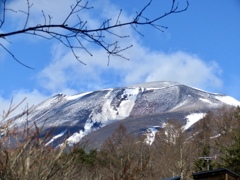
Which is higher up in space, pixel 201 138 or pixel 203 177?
pixel 201 138

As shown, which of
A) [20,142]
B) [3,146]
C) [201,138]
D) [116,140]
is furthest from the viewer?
[116,140]

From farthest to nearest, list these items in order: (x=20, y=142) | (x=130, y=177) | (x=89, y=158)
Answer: (x=89, y=158) < (x=20, y=142) < (x=130, y=177)

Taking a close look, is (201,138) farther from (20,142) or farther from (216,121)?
(20,142)

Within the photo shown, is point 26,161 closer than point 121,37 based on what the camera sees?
No

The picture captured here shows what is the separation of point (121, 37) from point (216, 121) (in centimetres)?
5154

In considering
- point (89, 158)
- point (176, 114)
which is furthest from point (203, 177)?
point (176, 114)

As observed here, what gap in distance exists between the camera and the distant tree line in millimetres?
6293

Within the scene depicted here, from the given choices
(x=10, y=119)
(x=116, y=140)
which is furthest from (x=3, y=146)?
(x=116, y=140)

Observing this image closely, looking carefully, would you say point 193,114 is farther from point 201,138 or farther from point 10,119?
point 10,119

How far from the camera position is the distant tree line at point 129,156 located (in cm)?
629

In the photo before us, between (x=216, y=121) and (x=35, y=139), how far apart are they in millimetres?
48452

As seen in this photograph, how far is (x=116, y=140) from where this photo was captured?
63688mm

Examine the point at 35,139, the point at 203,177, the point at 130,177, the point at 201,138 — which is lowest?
the point at 130,177

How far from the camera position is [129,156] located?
29.7 meters
